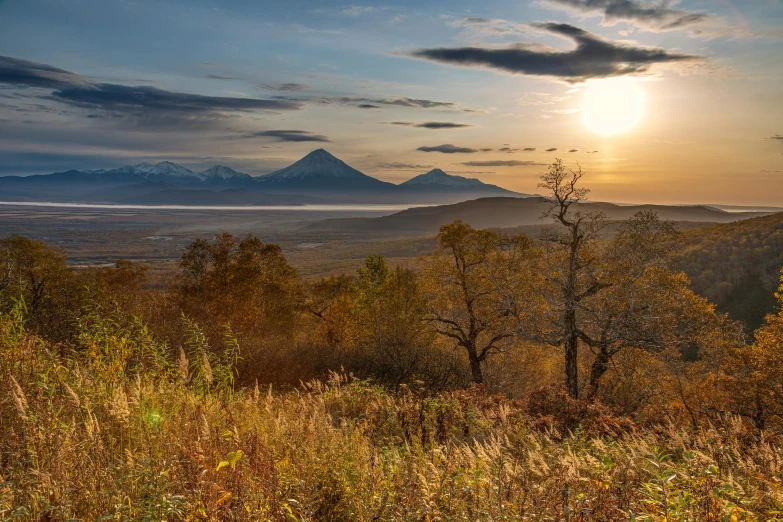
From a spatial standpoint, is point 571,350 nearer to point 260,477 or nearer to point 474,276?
point 474,276

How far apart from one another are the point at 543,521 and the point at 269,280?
32212mm

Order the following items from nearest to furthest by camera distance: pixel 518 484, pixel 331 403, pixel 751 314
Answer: pixel 518 484
pixel 331 403
pixel 751 314

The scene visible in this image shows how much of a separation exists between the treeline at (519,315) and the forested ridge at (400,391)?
140 mm

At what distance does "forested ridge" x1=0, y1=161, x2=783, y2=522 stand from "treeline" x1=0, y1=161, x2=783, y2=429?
14 cm

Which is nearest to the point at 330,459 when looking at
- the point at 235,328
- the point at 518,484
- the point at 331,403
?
the point at 518,484

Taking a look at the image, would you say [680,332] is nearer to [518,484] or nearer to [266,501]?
[518,484]

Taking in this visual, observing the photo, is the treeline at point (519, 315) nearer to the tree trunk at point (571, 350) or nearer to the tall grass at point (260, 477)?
the tree trunk at point (571, 350)

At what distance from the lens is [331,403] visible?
417 inches

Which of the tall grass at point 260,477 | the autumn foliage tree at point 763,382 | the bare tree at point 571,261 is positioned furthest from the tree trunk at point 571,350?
the tall grass at point 260,477

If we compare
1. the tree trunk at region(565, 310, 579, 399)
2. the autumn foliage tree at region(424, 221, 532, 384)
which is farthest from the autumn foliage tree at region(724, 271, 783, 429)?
the autumn foliage tree at region(424, 221, 532, 384)

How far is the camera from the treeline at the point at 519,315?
18.0m

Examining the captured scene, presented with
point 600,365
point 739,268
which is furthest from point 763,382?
point 739,268

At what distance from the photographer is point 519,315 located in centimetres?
2211

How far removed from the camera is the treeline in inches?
709
